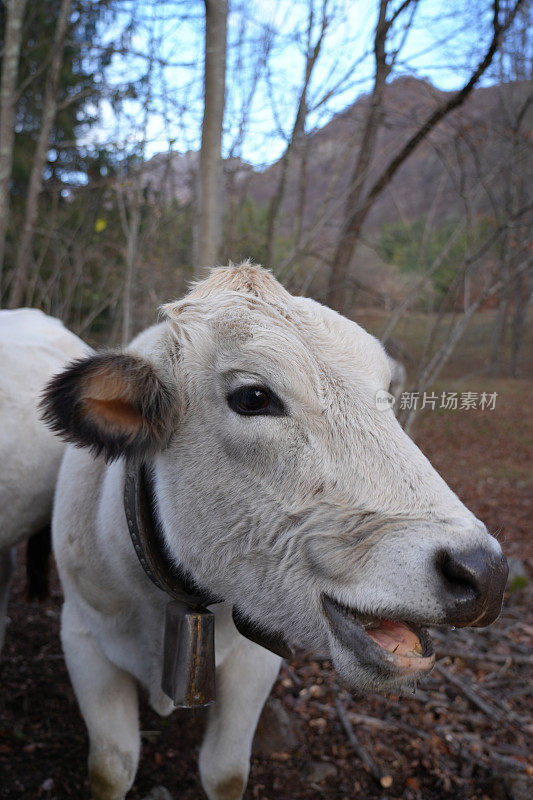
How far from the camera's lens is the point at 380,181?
5809 millimetres

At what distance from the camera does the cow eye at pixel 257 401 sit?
1631mm

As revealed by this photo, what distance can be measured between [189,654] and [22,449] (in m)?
1.39

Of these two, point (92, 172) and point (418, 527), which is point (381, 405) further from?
point (92, 172)

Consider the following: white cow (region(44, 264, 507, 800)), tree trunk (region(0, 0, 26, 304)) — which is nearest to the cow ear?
white cow (region(44, 264, 507, 800))

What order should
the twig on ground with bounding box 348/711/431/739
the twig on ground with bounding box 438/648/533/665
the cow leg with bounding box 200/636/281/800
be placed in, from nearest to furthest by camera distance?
the cow leg with bounding box 200/636/281/800 → the twig on ground with bounding box 348/711/431/739 → the twig on ground with bounding box 438/648/533/665

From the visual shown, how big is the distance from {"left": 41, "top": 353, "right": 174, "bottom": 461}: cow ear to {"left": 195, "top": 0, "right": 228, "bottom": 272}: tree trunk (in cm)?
221

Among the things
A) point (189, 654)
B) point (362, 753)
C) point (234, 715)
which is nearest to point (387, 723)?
point (362, 753)

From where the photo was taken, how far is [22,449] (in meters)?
2.76

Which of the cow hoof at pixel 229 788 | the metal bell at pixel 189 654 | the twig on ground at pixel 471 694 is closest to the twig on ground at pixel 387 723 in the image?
the twig on ground at pixel 471 694

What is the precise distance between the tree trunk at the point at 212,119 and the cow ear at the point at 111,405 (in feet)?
7.24

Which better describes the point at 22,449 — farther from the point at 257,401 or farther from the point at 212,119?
the point at 212,119

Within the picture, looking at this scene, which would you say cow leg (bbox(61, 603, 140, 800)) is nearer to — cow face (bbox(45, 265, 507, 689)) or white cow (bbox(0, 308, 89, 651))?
white cow (bbox(0, 308, 89, 651))

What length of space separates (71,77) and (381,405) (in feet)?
36.7

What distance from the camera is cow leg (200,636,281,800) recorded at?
92.4 inches
